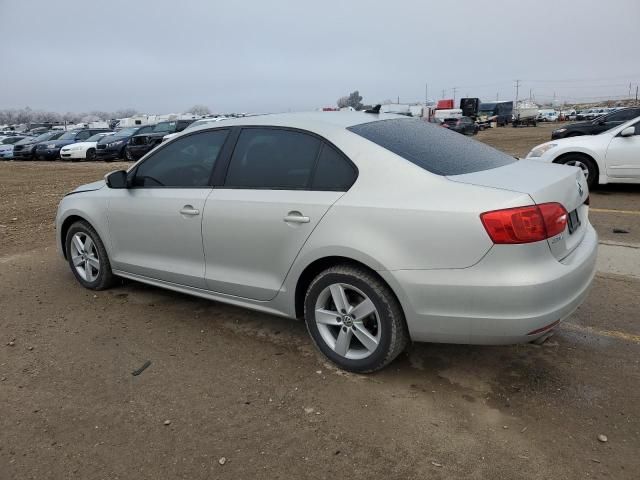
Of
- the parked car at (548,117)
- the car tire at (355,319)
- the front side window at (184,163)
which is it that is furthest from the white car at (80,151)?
the parked car at (548,117)

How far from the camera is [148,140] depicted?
21469mm

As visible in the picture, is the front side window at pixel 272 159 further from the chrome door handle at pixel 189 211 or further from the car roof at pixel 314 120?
the chrome door handle at pixel 189 211

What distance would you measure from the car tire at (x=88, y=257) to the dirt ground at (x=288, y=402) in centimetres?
44

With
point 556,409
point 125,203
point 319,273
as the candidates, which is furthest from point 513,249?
point 125,203

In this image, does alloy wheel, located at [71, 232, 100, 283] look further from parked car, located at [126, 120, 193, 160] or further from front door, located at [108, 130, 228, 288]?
parked car, located at [126, 120, 193, 160]

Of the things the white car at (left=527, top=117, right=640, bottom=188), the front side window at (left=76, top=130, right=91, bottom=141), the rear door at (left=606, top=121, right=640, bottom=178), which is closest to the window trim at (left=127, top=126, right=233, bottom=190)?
the white car at (left=527, top=117, right=640, bottom=188)

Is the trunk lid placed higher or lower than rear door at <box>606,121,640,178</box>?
higher

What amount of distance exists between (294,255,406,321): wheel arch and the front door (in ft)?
2.83

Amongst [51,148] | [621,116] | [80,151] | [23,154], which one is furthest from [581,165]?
[23,154]

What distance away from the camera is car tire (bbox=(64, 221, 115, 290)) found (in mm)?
4871

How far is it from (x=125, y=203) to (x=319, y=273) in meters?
2.03

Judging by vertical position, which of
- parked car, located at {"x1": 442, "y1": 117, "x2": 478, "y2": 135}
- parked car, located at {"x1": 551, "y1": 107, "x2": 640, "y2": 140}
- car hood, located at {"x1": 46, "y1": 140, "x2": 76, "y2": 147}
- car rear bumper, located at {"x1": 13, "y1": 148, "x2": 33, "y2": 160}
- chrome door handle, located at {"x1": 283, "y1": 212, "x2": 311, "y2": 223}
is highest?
chrome door handle, located at {"x1": 283, "y1": 212, "x2": 311, "y2": 223}

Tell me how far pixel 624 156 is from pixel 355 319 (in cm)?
765

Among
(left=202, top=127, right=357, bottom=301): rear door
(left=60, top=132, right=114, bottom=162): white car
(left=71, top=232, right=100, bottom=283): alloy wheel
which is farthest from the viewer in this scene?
(left=60, top=132, right=114, bottom=162): white car
